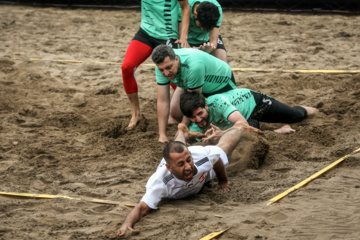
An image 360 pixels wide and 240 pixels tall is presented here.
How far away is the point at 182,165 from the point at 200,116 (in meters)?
1.13

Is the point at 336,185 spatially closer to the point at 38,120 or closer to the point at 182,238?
the point at 182,238

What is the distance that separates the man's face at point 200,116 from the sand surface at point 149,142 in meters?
0.46

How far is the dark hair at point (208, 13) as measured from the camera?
210 inches

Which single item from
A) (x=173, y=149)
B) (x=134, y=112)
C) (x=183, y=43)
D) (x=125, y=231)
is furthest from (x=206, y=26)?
(x=125, y=231)

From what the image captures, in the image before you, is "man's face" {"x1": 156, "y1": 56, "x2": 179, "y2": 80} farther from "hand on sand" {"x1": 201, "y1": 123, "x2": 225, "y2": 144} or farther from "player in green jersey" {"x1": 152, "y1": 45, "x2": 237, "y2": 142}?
"hand on sand" {"x1": 201, "y1": 123, "x2": 225, "y2": 144}

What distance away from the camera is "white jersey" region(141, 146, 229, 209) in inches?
152

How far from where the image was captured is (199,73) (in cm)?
496

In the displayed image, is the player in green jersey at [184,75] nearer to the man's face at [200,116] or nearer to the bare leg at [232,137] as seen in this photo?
the man's face at [200,116]

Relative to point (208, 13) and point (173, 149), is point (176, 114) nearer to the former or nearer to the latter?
point (208, 13)

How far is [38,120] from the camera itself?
20.4ft

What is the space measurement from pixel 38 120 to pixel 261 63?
3.70m

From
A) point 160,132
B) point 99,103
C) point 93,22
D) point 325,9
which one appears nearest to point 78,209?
point 160,132

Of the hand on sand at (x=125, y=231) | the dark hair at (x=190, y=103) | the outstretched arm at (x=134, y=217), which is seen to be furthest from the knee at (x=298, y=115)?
the hand on sand at (x=125, y=231)

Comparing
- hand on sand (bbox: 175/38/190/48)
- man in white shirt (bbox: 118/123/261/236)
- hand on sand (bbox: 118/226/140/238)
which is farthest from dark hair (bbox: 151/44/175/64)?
hand on sand (bbox: 118/226/140/238)
